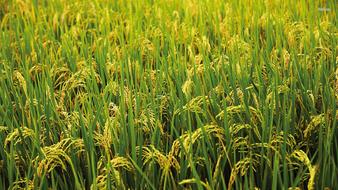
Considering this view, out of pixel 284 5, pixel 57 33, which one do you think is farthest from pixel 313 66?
pixel 57 33

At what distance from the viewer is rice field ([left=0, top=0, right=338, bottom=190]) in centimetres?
153

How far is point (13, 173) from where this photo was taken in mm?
1659

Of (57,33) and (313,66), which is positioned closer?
(313,66)

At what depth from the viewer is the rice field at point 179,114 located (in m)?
1.53

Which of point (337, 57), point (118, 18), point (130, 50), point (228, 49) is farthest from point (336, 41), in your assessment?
point (118, 18)

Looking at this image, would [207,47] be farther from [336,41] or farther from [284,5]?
[284,5]

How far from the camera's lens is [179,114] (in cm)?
179

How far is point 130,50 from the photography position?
97.0 inches

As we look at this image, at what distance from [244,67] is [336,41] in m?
0.55

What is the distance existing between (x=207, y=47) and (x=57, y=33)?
1007mm

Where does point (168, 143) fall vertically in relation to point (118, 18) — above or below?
below

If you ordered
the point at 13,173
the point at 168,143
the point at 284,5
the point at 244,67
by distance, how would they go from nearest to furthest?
the point at 13,173, the point at 168,143, the point at 244,67, the point at 284,5

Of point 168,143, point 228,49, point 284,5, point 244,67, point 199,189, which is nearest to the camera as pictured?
point 199,189

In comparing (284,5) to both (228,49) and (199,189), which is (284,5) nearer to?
(228,49)
